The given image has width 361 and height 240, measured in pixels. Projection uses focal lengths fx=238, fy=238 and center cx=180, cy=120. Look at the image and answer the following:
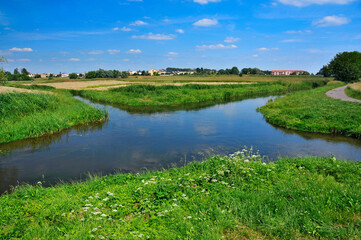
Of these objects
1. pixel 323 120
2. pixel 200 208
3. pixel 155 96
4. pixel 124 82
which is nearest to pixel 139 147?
pixel 200 208

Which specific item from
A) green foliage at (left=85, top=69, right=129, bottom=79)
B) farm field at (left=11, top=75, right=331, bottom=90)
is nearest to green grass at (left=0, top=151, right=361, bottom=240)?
farm field at (left=11, top=75, right=331, bottom=90)

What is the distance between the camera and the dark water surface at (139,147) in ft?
34.7

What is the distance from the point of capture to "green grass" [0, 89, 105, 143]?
49.2 ft

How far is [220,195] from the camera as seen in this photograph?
6301 mm

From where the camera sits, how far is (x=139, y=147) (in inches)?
538

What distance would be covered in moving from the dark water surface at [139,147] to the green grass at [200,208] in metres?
3.14

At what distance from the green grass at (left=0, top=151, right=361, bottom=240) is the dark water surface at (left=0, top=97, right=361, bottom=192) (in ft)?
10.3

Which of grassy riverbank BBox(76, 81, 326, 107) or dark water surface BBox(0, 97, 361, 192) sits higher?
grassy riverbank BBox(76, 81, 326, 107)

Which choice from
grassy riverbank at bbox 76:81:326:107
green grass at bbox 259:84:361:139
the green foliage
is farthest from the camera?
the green foliage

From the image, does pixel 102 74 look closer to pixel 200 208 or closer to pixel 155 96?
pixel 155 96

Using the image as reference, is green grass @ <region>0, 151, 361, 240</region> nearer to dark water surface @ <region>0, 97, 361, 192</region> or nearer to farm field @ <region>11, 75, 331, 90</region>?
dark water surface @ <region>0, 97, 361, 192</region>

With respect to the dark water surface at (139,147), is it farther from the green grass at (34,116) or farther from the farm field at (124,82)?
the farm field at (124,82)

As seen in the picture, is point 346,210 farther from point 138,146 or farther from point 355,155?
point 138,146

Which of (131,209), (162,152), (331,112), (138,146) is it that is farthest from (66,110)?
(331,112)
